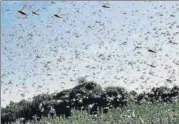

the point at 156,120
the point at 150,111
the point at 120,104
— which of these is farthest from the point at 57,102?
the point at 156,120

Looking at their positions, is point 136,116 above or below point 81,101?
above

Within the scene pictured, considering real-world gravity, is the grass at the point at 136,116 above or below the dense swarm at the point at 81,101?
above

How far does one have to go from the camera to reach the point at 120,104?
7950cm

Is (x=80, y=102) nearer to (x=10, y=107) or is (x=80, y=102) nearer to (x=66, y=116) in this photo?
(x=66, y=116)

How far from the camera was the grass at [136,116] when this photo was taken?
56.8 metres

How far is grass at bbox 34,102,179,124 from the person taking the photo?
186ft

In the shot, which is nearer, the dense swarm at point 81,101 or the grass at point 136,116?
the grass at point 136,116

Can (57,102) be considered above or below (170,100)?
below

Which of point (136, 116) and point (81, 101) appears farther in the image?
point (81, 101)

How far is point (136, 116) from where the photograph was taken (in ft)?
203

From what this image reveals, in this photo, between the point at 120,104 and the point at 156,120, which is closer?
the point at 156,120

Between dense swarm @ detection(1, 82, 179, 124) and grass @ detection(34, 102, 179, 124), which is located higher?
grass @ detection(34, 102, 179, 124)

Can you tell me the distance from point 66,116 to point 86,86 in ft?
32.9

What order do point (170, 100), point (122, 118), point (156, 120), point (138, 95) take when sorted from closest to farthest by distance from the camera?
point (156, 120) < point (122, 118) < point (170, 100) < point (138, 95)
